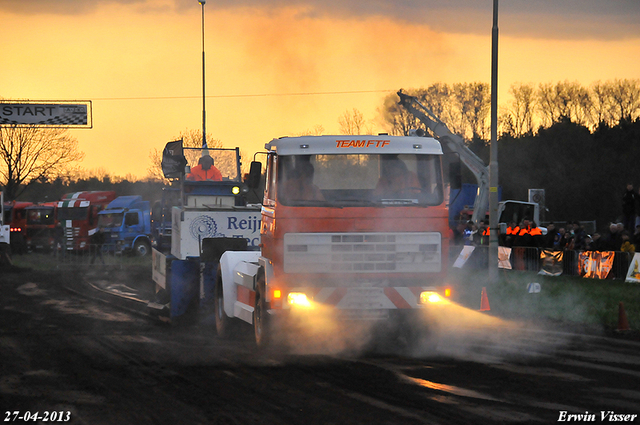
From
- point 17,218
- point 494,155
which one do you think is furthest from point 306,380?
point 17,218

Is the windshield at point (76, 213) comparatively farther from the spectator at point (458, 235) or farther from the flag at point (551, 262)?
the flag at point (551, 262)

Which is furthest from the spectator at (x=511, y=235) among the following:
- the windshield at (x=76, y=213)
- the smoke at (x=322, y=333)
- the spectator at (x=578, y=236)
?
the windshield at (x=76, y=213)

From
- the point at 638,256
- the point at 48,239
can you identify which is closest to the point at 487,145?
the point at 48,239

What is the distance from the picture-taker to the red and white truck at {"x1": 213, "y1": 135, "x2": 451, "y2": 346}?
33.6ft

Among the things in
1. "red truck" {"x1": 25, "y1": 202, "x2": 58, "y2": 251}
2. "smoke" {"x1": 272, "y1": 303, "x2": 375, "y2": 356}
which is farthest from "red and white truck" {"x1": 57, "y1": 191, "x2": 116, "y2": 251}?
"smoke" {"x1": 272, "y1": 303, "x2": 375, "y2": 356}

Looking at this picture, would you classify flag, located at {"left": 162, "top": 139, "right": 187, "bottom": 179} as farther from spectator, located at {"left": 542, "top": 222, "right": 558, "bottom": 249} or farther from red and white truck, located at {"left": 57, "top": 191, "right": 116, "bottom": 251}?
red and white truck, located at {"left": 57, "top": 191, "right": 116, "bottom": 251}

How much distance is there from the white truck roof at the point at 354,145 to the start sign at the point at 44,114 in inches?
693

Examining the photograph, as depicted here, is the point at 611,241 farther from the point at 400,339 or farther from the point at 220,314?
the point at 400,339

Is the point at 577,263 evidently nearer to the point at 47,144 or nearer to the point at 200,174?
the point at 200,174

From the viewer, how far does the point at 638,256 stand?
62.9 ft

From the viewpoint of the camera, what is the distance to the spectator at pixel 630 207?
83.3 ft

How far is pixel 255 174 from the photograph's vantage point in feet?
37.9

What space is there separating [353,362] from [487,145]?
50694 millimetres

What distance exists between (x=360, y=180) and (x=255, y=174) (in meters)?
1.65
